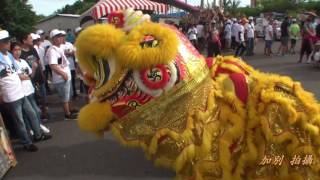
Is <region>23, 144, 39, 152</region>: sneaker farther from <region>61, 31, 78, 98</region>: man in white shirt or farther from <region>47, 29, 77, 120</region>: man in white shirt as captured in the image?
<region>61, 31, 78, 98</region>: man in white shirt

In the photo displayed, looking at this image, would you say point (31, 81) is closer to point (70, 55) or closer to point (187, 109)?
point (70, 55)

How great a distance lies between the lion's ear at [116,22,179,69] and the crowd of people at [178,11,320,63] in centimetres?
1232

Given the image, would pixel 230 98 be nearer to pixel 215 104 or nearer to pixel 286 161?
pixel 215 104

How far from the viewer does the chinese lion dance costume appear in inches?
87.7

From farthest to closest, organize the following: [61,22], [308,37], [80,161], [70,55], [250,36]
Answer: [61,22] < [250,36] < [308,37] < [70,55] < [80,161]

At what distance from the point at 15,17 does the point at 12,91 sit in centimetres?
910

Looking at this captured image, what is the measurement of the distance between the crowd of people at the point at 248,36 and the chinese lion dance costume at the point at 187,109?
12.1 metres

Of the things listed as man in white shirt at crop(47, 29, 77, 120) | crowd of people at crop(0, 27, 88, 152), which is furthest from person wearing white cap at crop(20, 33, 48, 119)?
man in white shirt at crop(47, 29, 77, 120)

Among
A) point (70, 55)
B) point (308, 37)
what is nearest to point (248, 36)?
point (308, 37)

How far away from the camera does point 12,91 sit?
20.9 feet

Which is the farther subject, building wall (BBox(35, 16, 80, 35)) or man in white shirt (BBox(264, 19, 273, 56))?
building wall (BBox(35, 16, 80, 35))

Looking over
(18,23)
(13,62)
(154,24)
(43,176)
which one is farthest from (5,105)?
(18,23)

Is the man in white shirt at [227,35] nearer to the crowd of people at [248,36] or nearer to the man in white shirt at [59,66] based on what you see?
the crowd of people at [248,36]

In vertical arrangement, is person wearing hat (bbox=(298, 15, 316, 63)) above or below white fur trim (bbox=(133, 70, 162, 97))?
below
